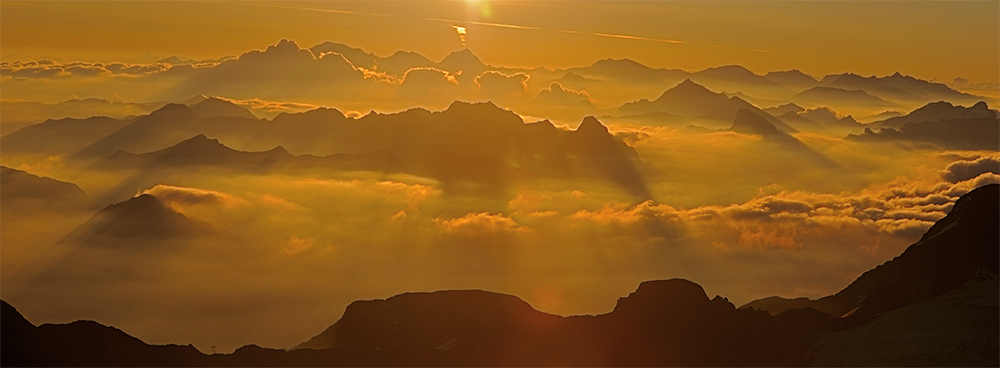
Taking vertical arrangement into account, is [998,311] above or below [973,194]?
below

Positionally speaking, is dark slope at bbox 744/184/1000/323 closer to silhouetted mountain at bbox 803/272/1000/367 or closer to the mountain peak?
silhouetted mountain at bbox 803/272/1000/367

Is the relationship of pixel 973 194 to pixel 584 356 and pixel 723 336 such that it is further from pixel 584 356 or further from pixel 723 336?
pixel 584 356

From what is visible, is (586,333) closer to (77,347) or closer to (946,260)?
(946,260)

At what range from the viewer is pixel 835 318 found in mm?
77062

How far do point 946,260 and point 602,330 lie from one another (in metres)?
36.8

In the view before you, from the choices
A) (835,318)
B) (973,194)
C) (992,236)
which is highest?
(973,194)

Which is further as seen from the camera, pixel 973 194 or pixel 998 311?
pixel 973 194

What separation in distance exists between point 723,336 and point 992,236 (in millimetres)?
30278

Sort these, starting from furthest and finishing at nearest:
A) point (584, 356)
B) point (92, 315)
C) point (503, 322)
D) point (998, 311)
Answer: point (92, 315), point (503, 322), point (584, 356), point (998, 311)

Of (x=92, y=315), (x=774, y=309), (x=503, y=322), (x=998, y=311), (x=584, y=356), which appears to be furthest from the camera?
(x=92, y=315)

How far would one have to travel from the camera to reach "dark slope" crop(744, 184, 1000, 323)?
7631 centimetres

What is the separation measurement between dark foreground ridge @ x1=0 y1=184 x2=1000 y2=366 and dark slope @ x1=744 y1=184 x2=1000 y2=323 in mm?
120

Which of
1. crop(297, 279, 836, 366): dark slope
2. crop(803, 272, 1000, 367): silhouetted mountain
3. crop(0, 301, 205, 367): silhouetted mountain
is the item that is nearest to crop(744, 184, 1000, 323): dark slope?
crop(803, 272, 1000, 367): silhouetted mountain

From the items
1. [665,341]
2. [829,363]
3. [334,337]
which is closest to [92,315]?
[334,337]
